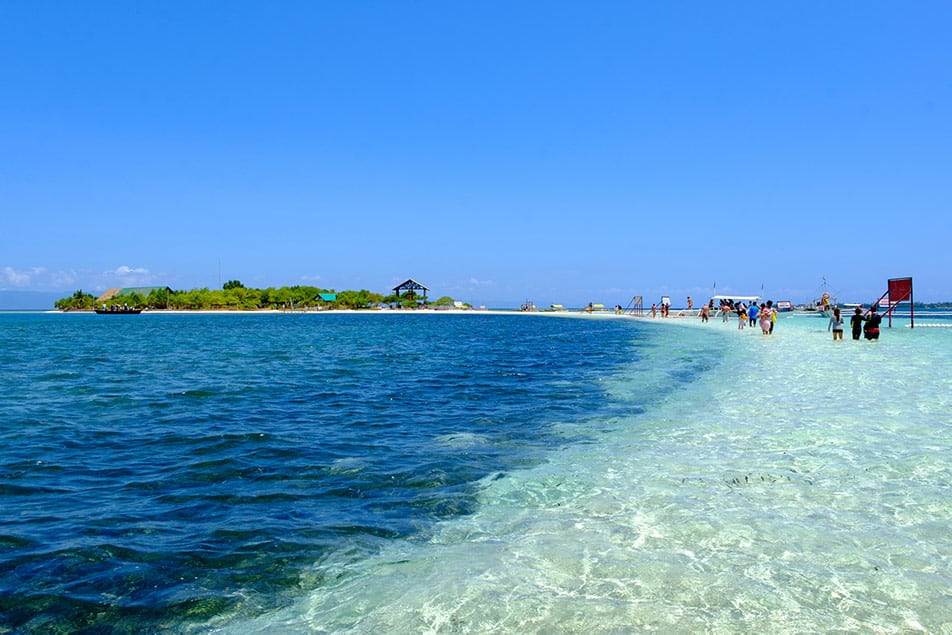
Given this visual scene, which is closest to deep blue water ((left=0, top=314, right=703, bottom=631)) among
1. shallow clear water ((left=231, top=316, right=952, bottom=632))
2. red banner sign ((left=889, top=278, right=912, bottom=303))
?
shallow clear water ((left=231, top=316, right=952, bottom=632))

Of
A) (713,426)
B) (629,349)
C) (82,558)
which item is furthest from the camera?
(629,349)

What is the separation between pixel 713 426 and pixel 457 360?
56.2 ft

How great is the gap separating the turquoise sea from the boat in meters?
142

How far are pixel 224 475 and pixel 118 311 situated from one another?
513 feet

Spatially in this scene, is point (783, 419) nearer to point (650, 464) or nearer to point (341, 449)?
point (650, 464)

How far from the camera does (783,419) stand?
11.4 metres

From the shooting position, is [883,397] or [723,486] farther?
[883,397]

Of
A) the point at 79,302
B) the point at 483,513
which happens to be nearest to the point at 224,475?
the point at 483,513

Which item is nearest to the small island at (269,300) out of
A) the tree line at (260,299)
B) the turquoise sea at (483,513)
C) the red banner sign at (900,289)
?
the tree line at (260,299)

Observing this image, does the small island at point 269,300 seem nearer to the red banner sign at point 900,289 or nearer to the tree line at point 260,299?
the tree line at point 260,299

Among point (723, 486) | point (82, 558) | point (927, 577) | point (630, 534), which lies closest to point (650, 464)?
point (723, 486)

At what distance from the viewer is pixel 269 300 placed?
516 feet

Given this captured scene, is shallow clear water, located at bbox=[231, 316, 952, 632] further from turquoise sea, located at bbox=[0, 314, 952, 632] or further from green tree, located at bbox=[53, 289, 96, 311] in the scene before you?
green tree, located at bbox=[53, 289, 96, 311]

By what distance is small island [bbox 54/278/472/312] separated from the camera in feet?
508
